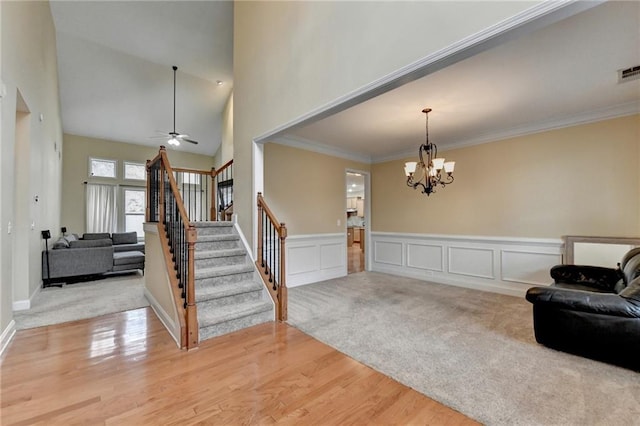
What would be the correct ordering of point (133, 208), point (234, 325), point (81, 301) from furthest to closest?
1. point (133, 208)
2. point (81, 301)
3. point (234, 325)

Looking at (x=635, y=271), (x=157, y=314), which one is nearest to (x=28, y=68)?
(x=157, y=314)

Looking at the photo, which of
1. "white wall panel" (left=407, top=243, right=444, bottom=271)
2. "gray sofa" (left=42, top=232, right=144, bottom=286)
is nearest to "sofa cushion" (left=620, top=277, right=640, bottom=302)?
"white wall panel" (left=407, top=243, right=444, bottom=271)

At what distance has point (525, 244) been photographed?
4.28m

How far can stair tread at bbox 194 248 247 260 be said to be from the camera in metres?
3.42

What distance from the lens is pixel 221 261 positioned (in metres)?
3.61

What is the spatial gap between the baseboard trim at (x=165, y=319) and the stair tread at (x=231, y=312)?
0.25 meters

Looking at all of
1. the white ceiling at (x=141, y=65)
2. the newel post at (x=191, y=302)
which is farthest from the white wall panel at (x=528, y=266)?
the white ceiling at (x=141, y=65)

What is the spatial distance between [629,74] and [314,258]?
473 cm

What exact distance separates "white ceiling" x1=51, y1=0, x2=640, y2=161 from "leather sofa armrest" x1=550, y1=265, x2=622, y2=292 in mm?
2090

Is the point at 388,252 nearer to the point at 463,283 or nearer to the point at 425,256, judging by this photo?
the point at 425,256

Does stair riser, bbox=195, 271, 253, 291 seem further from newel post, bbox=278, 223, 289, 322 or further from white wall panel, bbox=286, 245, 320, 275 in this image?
white wall panel, bbox=286, 245, 320, 275

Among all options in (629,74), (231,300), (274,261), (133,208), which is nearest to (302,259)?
(274,261)

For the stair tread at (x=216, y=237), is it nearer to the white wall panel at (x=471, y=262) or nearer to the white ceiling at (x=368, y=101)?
the white ceiling at (x=368, y=101)

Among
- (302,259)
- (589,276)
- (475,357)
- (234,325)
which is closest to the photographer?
(475,357)
